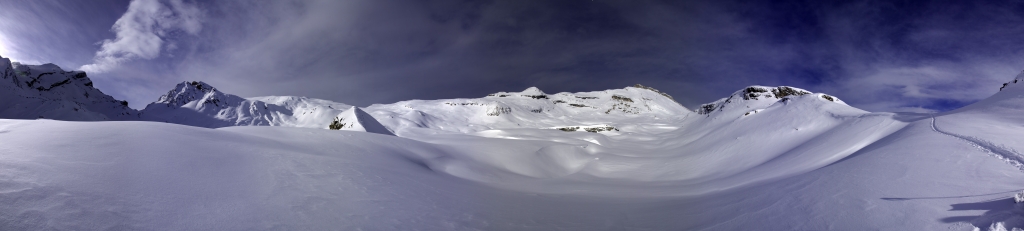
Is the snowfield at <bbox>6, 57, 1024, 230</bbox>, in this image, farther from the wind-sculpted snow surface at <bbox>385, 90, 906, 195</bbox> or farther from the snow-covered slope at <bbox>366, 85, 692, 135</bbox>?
the snow-covered slope at <bbox>366, 85, 692, 135</bbox>

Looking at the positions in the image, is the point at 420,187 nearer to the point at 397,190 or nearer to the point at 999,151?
the point at 397,190

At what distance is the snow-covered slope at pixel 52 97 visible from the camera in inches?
1511

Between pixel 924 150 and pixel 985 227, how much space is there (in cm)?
436

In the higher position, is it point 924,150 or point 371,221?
point 924,150

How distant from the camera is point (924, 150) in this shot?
6.15 meters

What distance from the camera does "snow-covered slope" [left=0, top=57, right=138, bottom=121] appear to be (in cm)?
3838

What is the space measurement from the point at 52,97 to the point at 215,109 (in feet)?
80.8

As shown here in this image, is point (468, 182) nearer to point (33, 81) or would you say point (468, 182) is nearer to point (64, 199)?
point (64, 199)

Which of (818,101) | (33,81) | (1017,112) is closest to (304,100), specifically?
(33,81)

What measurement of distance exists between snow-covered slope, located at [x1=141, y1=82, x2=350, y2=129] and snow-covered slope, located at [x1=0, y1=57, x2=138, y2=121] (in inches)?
220

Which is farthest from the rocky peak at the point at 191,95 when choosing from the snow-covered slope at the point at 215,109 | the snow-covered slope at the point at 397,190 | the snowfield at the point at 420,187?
the snow-covered slope at the point at 397,190

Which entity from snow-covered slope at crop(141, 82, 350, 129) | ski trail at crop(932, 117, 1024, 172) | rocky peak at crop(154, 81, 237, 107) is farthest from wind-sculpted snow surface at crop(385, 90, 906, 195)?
rocky peak at crop(154, 81, 237, 107)

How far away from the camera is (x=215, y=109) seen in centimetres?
7250

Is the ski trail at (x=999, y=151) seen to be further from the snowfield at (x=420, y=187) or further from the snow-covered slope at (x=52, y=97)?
the snow-covered slope at (x=52, y=97)
